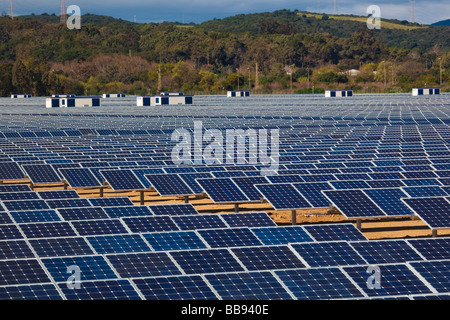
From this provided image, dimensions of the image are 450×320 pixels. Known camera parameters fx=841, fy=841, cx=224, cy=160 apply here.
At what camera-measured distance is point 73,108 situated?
100812 millimetres

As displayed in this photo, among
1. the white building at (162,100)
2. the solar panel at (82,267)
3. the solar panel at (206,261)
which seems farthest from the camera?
the white building at (162,100)

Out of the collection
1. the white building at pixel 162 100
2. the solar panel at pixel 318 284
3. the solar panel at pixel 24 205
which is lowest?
the solar panel at pixel 318 284

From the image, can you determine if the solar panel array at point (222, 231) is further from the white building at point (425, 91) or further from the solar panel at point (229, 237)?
the white building at point (425, 91)

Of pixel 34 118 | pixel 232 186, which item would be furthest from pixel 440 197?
pixel 34 118

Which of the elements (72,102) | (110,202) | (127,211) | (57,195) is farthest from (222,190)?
(72,102)

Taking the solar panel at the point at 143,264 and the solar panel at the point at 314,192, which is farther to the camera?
the solar panel at the point at 314,192

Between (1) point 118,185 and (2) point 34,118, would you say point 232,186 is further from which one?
(2) point 34,118

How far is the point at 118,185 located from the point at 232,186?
4702mm

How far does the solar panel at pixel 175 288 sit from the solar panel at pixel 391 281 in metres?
2.80

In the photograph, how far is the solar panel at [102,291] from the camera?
14422mm

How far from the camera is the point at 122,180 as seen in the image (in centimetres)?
2956

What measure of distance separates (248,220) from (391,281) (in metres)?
6.68

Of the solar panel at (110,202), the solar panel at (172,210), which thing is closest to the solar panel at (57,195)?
the solar panel at (110,202)

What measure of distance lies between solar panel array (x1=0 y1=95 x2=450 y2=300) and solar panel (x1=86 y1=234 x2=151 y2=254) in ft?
0.14
